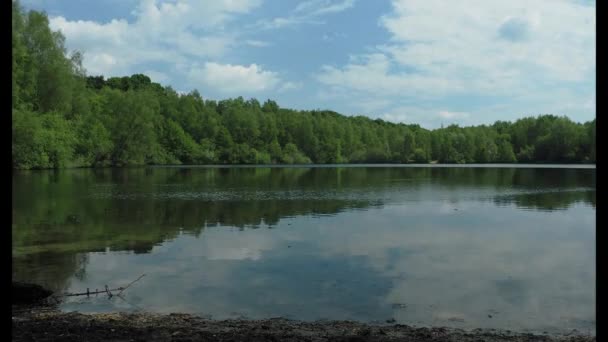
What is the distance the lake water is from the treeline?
4789 centimetres

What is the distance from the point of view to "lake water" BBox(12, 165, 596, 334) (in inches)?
430

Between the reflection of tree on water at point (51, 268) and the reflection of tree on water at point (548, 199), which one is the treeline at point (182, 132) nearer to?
the reflection of tree on water at point (51, 268)

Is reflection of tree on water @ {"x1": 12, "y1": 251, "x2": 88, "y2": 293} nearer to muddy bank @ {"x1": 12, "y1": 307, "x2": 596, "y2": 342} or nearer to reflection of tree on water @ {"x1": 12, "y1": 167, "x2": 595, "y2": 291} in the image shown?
reflection of tree on water @ {"x1": 12, "y1": 167, "x2": 595, "y2": 291}

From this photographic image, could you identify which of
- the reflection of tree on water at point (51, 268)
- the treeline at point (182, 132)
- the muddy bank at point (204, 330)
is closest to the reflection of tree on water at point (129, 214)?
the reflection of tree on water at point (51, 268)

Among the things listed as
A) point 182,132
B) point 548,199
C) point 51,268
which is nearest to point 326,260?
point 51,268

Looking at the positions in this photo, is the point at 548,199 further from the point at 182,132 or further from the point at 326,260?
the point at 182,132

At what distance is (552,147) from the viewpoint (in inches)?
5915

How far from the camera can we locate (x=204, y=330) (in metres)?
8.28

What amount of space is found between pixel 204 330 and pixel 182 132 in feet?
429

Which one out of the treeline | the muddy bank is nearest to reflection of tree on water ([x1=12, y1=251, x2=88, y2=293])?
the muddy bank

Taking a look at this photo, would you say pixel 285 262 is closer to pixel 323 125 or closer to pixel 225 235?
pixel 225 235

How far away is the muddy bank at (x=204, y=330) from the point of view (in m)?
7.53
